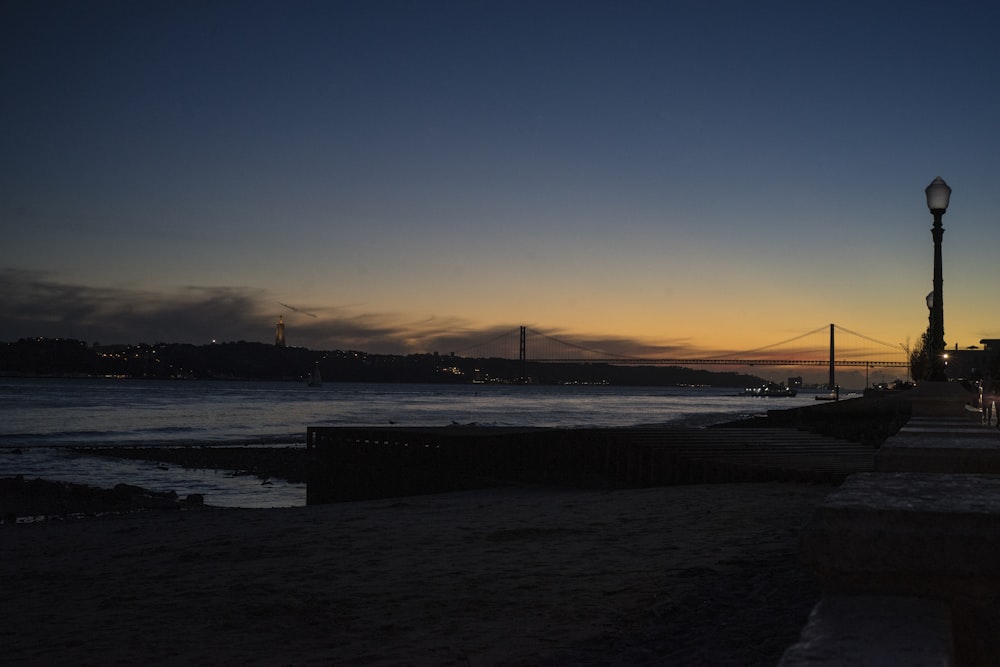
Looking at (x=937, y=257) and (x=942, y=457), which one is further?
(x=937, y=257)

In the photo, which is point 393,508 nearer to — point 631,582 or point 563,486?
point 563,486

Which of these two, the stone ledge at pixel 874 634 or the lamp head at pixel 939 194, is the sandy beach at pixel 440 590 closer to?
the stone ledge at pixel 874 634

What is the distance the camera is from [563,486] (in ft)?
58.9

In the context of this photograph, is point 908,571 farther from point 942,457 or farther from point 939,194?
point 939,194

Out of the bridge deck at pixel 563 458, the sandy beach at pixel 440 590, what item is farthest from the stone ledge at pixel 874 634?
the bridge deck at pixel 563 458

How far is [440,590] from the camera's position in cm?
791

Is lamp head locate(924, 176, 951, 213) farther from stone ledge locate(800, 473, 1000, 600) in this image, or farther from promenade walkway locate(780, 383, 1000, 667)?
stone ledge locate(800, 473, 1000, 600)

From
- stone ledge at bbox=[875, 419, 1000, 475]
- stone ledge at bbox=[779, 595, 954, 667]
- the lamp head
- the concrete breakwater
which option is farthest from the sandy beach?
the lamp head

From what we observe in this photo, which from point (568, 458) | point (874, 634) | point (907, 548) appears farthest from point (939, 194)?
point (874, 634)

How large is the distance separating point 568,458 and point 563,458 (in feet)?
0.47

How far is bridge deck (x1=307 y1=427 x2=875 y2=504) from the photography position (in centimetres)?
1562

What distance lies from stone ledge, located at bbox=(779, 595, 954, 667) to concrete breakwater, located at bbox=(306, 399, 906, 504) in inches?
472

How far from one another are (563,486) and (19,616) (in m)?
11.3

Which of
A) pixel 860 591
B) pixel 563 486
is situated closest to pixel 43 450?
pixel 563 486
